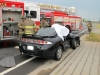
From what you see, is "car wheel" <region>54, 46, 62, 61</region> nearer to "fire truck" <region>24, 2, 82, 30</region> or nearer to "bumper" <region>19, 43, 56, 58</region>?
"bumper" <region>19, 43, 56, 58</region>

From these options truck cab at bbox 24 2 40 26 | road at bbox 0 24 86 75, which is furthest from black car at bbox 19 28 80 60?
truck cab at bbox 24 2 40 26

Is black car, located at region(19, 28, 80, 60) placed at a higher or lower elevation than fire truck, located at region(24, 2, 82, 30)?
lower

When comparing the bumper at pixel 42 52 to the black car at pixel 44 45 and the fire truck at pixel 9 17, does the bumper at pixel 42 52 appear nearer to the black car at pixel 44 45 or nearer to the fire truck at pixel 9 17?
the black car at pixel 44 45

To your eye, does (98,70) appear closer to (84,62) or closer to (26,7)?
(84,62)

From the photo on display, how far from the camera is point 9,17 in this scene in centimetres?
1023

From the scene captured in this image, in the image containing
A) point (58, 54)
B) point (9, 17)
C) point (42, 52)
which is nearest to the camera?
point (42, 52)

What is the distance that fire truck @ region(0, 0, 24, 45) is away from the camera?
9.19 meters

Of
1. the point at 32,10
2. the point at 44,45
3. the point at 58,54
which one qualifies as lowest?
the point at 58,54

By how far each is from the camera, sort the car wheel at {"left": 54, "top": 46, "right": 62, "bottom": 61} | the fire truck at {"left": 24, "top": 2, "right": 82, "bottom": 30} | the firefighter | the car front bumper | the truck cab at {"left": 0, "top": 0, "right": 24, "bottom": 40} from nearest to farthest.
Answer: the car front bumper < the car wheel at {"left": 54, "top": 46, "right": 62, "bottom": 61} < the firefighter < the truck cab at {"left": 0, "top": 0, "right": 24, "bottom": 40} < the fire truck at {"left": 24, "top": 2, "right": 82, "bottom": 30}

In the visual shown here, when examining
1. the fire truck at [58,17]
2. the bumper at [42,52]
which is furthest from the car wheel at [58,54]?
the fire truck at [58,17]

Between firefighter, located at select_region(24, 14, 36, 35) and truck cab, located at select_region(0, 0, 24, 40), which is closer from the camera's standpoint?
firefighter, located at select_region(24, 14, 36, 35)

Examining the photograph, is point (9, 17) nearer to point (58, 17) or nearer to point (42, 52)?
point (42, 52)

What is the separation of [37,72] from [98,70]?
2115mm

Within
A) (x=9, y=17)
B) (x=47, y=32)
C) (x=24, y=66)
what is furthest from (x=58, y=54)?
(x=9, y=17)
